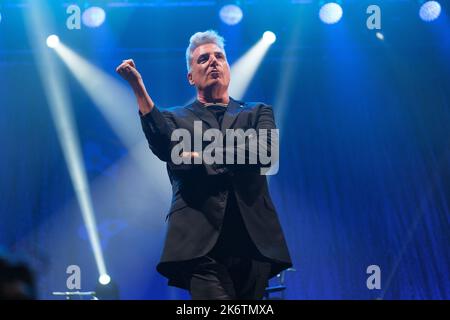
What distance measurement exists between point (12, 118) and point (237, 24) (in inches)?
118

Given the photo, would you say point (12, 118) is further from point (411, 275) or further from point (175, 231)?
point (175, 231)

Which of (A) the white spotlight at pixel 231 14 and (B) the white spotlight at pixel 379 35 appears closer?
(A) the white spotlight at pixel 231 14

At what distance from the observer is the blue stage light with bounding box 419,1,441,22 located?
6.62 m

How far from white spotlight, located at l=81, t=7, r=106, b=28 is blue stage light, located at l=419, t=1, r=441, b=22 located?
3.66 m

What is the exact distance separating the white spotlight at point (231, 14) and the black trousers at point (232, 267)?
4.73m

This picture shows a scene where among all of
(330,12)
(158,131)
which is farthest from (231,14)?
(158,131)

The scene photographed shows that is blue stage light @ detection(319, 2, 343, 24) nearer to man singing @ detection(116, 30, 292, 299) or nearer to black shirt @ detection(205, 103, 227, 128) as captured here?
black shirt @ detection(205, 103, 227, 128)

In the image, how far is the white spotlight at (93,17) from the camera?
6.68 metres

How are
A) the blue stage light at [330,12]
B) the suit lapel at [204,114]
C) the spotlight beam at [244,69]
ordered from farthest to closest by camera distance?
1. the spotlight beam at [244,69]
2. the blue stage light at [330,12]
3. the suit lapel at [204,114]

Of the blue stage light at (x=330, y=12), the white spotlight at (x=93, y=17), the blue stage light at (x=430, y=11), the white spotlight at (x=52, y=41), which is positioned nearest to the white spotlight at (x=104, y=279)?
→ the white spotlight at (x=52, y=41)

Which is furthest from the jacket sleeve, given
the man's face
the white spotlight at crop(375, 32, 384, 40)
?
the white spotlight at crop(375, 32, 384, 40)

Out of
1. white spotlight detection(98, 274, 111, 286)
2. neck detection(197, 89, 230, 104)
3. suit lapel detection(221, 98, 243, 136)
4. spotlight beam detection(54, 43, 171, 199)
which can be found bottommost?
suit lapel detection(221, 98, 243, 136)

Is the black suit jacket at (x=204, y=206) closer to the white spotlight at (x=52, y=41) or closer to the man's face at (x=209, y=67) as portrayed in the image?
the man's face at (x=209, y=67)

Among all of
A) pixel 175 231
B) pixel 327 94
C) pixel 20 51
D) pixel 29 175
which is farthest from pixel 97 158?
pixel 175 231
